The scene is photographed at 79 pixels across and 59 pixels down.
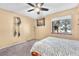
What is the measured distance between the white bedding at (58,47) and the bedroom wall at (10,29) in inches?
8.7

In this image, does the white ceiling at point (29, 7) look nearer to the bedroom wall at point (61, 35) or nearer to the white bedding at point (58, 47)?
the bedroom wall at point (61, 35)

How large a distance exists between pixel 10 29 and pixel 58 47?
74cm

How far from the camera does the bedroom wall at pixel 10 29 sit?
134 centimetres

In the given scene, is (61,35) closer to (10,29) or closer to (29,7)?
(29,7)

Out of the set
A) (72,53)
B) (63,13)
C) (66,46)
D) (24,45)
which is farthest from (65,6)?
(24,45)

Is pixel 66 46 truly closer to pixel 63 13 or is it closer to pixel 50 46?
pixel 50 46

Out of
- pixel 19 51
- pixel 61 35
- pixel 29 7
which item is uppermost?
pixel 29 7

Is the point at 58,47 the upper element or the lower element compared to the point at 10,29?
lower

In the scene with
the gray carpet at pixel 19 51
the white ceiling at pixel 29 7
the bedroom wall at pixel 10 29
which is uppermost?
the white ceiling at pixel 29 7

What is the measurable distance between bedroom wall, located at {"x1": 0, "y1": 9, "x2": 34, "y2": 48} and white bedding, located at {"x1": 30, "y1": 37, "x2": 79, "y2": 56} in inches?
8.7

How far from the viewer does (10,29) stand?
1391 mm

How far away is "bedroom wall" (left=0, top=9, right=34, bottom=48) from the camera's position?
1342mm

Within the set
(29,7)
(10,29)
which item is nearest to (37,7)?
(29,7)

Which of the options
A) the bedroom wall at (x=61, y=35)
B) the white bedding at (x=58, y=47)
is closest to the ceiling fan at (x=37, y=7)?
the bedroom wall at (x=61, y=35)
